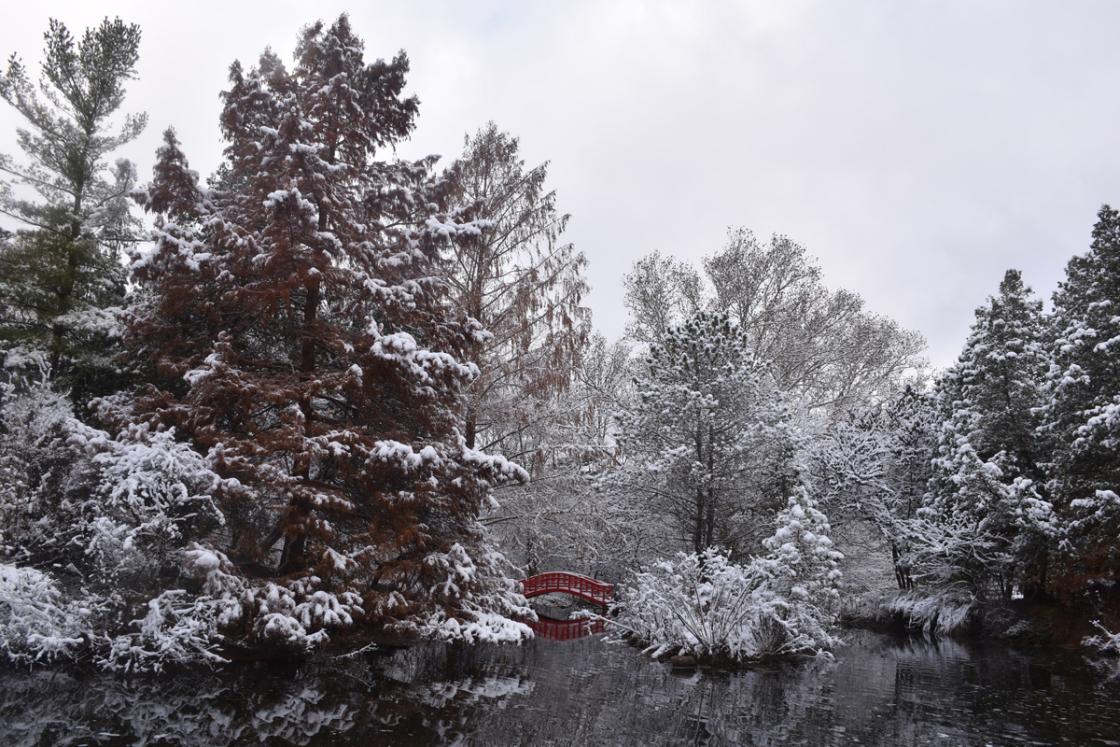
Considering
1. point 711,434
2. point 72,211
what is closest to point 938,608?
point 711,434

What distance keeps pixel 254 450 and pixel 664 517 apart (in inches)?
559

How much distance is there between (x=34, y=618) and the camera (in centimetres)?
866

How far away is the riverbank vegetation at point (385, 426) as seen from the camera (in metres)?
9.38

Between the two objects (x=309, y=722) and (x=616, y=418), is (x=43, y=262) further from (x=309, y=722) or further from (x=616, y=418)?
(x=616, y=418)

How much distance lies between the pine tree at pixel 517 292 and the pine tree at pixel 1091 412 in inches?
493

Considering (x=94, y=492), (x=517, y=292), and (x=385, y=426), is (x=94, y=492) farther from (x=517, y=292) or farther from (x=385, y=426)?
(x=517, y=292)

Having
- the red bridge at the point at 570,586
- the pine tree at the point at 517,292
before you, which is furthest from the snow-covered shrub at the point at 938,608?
the pine tree at the point at 517,292

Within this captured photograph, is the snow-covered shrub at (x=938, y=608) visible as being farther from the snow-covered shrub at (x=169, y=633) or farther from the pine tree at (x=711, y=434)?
the snow-covered shrub at (x=169, y=633)

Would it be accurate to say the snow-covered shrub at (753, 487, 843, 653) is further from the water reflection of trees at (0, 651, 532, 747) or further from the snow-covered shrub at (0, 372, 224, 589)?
the snow-covered shrub at (0, 372, 224, 589)

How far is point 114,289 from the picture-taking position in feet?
44.1

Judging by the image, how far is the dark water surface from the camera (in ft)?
23.8

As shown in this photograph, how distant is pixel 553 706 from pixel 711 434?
10.5 metres

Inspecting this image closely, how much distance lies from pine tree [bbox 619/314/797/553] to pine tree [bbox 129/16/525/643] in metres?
7.79

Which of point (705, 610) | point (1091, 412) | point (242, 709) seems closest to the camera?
point (242, 709)
